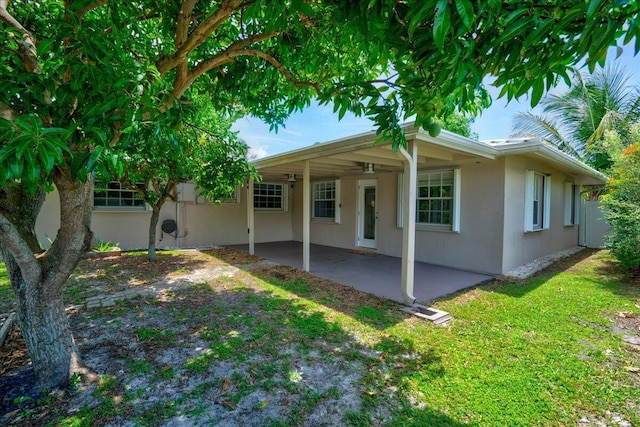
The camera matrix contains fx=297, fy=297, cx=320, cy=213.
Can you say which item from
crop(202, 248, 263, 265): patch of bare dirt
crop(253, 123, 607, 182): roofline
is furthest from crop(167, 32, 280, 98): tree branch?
crop(202, 248, 263, 265): patch of bare dirt

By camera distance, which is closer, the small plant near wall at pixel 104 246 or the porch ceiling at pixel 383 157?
the porch ceiling at pixel 383 157

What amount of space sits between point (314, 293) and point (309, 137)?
17.7m

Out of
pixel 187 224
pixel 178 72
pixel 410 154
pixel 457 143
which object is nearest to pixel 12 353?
pixel 178 72

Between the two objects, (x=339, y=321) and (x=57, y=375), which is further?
(x=339, y=321)

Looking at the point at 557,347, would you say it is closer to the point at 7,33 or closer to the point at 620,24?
the point at 620,24

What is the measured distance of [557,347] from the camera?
3.24m

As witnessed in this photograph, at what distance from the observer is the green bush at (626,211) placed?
19.4ft

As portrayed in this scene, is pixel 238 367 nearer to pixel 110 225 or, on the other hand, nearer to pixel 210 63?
pixel 210 63

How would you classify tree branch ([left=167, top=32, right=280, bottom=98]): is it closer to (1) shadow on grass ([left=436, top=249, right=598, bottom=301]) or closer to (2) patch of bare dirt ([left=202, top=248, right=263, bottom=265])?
(1) shadow on grass ([left=436, top=249, right=598, bottom=301])

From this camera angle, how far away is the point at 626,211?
617cm

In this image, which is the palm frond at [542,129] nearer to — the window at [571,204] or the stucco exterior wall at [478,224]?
the window at [571,204]

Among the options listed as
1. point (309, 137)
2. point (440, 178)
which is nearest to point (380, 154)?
point (440, 178)

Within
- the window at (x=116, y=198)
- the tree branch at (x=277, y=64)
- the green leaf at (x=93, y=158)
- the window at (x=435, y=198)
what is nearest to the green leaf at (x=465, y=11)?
the green leaf at (x=93, y=158)

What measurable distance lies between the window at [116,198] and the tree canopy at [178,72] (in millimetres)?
6393
